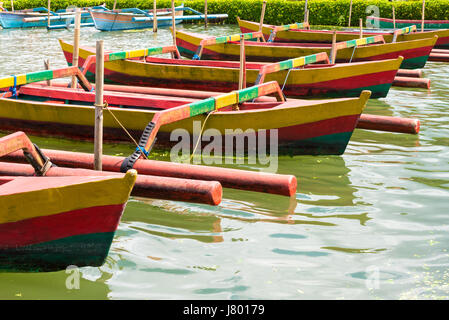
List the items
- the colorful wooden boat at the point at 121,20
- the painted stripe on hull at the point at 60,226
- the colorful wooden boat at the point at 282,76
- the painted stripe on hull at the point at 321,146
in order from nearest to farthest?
the painted stripe on hull at the point at 60,226 → the painted stripe on hull at the point at 321,146 → the colorful wooden boat at the point at 282,76 → the colorful wooden boat at the point at 121,20

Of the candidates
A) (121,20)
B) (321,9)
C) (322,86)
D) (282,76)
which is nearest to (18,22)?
(121,20)

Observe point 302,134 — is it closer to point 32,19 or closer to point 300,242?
point 300,242

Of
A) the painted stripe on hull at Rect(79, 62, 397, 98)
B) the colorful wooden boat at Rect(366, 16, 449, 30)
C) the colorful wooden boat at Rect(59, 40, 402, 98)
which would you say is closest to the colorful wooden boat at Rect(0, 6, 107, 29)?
the colorful wooden boat at Rect(366, 16, 449, 30)

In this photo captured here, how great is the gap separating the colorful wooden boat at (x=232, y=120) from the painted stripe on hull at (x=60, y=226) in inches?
126

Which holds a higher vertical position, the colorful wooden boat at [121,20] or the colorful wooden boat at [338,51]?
the colorful wooden boat at [338,51]

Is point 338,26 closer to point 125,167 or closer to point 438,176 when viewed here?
point 438,176

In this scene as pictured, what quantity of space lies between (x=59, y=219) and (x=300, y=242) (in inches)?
85.7

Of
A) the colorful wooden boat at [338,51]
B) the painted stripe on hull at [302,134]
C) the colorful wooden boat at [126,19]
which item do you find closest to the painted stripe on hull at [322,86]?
the colorful wooden boat at [338,51]

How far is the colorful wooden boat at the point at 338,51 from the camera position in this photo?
562 inches

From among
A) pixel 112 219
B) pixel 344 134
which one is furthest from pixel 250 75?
pixel 112 219

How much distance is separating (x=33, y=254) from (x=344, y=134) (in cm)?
449

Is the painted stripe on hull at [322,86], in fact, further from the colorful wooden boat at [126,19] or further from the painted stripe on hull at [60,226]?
the colorful wooden boat at [126,19]

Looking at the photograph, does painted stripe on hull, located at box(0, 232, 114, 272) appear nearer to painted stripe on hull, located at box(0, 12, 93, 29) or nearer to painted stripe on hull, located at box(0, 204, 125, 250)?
painted stripe on hull, located at box(0, 204, 125, 250)

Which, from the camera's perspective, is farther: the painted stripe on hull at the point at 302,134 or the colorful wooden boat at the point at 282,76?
the colorful wooden boat at the point at 282,76
